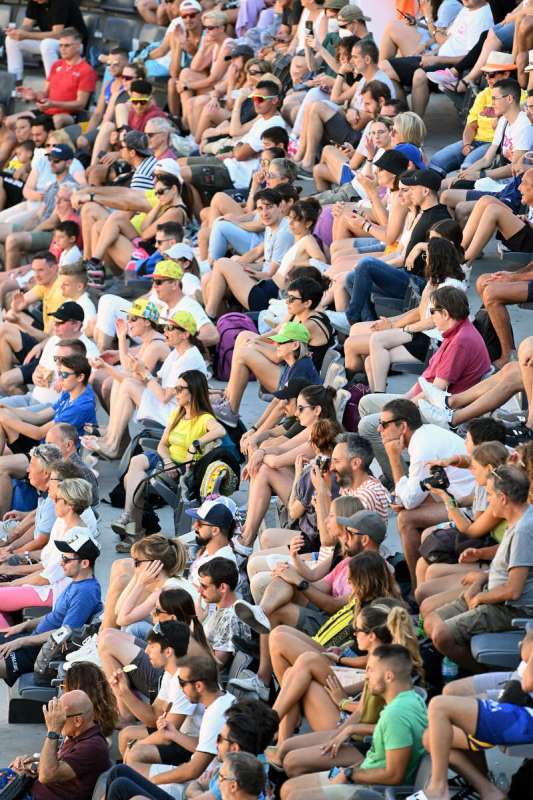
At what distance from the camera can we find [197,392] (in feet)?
32.2

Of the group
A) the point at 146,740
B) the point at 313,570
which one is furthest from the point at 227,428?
the point at 146,740

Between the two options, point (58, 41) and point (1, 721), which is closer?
point (1, 721)

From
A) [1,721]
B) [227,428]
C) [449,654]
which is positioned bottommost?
[1,721]

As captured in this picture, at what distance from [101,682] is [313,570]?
3.72 feet

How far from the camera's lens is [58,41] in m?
17.9

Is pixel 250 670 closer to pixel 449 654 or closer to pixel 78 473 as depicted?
pixel 449 654

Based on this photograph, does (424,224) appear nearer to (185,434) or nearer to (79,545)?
(185,434)

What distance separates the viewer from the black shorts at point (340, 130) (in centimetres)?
1344

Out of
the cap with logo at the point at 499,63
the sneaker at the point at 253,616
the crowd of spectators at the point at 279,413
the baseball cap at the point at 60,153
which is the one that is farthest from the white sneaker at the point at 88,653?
the baseball cap at the point at 60,153

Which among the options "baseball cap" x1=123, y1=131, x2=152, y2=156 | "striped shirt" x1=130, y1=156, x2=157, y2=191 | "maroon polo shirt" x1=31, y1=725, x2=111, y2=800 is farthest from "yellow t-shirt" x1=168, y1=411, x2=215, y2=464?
"baseball cap" x1=123, y1=131, x2=152, y2=156

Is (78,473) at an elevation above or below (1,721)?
above

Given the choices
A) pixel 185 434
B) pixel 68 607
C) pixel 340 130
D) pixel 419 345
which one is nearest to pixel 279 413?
pixel 185 434

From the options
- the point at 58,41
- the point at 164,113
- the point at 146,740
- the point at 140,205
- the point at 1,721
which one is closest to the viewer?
the point at 146,740

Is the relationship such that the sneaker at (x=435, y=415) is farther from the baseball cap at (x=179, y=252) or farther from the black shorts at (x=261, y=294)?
the baseball cap at (x=179, y=252)
